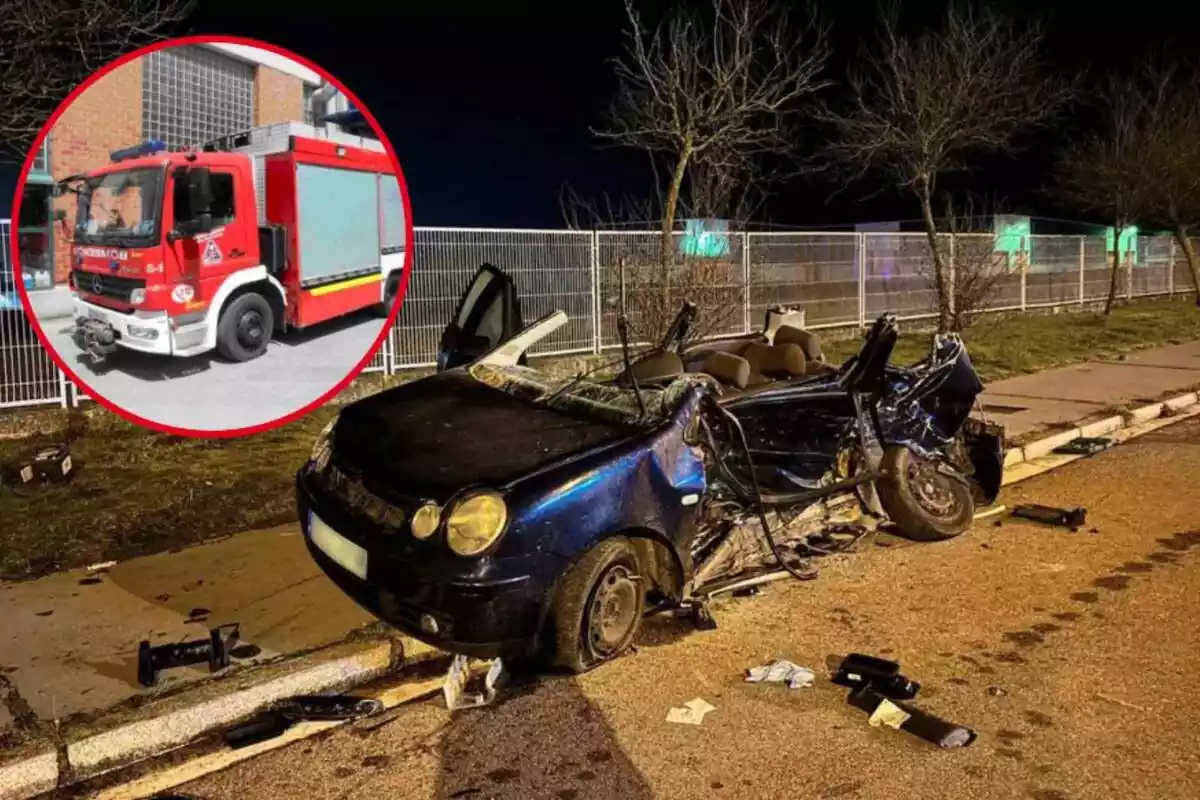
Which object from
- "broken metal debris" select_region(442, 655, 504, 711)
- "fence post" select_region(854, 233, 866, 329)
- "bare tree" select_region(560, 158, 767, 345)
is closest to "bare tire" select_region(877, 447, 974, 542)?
"broken metal debris" select_region(442, 655, 504, 711)

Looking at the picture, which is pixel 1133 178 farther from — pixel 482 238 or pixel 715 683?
pixel 715 683

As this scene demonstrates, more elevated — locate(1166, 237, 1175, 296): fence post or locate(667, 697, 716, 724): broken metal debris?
locate(1166, 237, 1175, 296): fence post

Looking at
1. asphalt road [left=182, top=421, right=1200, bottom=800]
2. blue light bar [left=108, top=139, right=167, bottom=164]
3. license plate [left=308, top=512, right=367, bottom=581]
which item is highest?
blue light bar [left=108, top=139, right=167, bottom=164]

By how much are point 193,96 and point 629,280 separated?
814 centimetres

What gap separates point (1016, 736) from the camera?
3809 mm

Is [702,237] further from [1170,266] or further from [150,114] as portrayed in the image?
[1170,266]

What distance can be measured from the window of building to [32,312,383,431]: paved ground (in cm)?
79

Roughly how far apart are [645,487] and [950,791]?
1.59 m

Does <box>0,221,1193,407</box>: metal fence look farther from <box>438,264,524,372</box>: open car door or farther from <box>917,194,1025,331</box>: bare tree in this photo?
<box>438,264,524,372</box>: open car door

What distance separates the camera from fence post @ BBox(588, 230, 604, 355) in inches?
485

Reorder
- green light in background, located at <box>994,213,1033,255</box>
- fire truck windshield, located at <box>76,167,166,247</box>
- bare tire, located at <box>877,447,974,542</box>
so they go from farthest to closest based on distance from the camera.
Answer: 1. green light in background, located at <box>994,213,1033,255</box>
2. bare tire, located at <box>877,447,974,542</box>
3. fire truck windshield, located at <box>76,167,166,247</box>

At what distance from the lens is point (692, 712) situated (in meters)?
4.02

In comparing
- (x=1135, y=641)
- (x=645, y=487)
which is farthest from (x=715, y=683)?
(x=1135, y=641)

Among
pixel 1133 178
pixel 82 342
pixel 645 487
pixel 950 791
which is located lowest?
pixel 950 791
